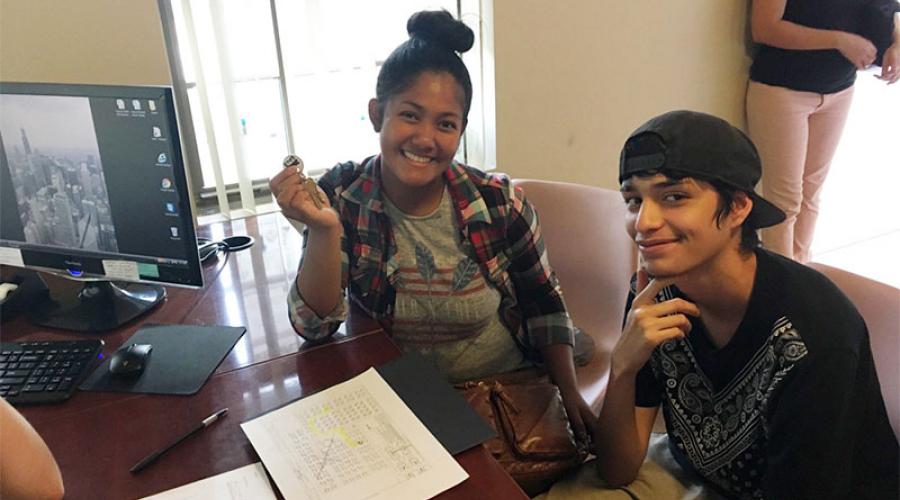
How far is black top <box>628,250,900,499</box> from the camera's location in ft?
3.03

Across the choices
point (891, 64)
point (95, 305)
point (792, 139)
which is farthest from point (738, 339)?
point (891, 64)

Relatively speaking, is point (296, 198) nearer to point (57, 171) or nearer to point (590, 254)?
point (57, 171)

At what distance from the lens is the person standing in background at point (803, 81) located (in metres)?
2.38

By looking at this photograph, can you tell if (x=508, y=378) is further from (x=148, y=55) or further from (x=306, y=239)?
(x=148, y=55)

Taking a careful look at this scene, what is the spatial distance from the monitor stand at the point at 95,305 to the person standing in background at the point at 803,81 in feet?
7.17

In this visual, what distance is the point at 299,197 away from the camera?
114cm

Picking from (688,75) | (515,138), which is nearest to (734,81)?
(688,75)

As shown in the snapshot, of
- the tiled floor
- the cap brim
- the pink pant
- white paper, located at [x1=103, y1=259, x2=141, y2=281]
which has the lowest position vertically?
the tiled floor

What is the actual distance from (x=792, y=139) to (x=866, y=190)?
1.33 meters

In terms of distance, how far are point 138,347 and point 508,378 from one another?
65cm

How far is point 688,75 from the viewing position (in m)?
2.59

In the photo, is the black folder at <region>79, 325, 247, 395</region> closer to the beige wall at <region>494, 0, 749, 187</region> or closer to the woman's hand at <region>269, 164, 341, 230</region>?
the woman's hand at <region>269, 164, 341, 230</region>

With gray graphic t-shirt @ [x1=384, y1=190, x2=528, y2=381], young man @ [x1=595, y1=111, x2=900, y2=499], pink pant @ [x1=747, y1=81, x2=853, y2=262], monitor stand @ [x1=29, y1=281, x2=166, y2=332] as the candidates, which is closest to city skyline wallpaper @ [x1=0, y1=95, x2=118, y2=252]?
monitor stand @ [x1=29, y1=281, x2=166, y2=332]

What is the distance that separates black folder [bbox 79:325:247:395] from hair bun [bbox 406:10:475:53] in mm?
643
